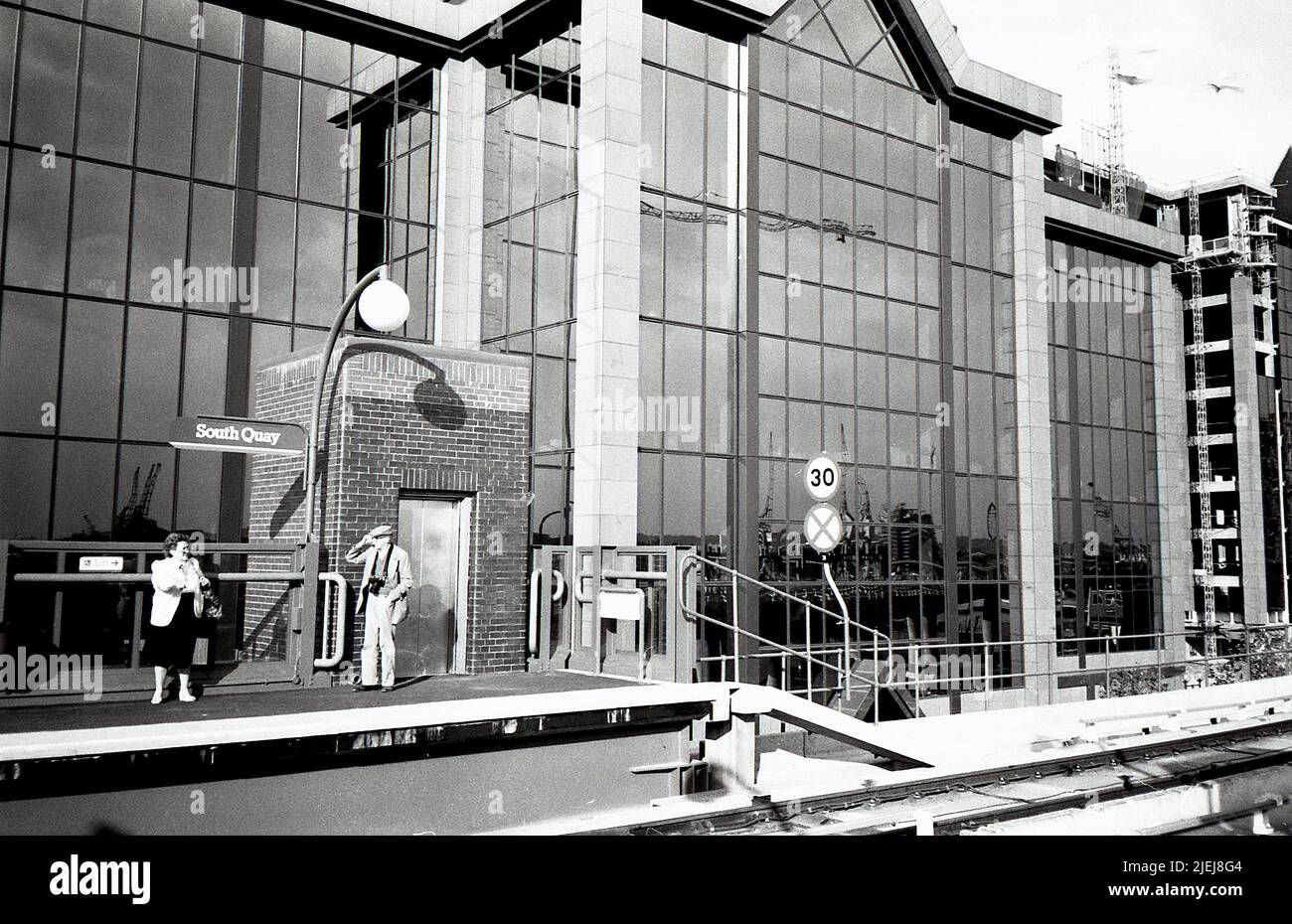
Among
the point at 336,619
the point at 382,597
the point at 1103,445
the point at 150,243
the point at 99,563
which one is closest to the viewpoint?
the point at 99,563

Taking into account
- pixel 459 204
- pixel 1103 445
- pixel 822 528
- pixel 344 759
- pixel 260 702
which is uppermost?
pixel 459 204

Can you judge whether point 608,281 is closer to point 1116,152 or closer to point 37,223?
point 37,223

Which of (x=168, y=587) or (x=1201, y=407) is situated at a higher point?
(x=1201, y=407)

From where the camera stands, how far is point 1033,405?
1001 inches

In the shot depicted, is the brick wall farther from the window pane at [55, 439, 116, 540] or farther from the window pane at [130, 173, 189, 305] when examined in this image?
the window pane at [130, 173, 189, 305]

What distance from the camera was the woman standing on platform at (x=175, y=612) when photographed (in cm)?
938

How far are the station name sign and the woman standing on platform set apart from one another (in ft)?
4.78

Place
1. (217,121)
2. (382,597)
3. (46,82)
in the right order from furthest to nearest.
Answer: (217,121), (46,82), (382,597)

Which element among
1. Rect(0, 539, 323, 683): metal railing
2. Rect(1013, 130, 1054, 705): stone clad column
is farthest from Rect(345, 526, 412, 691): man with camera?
Rect(1013, 130, 1054, 705): stone clad column

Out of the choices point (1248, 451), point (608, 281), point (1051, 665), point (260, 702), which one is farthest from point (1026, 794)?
point (1248, 451)

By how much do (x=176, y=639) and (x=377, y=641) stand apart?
195 cm

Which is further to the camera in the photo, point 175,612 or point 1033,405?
point 1033,405

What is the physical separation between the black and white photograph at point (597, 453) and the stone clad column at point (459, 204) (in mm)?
81
